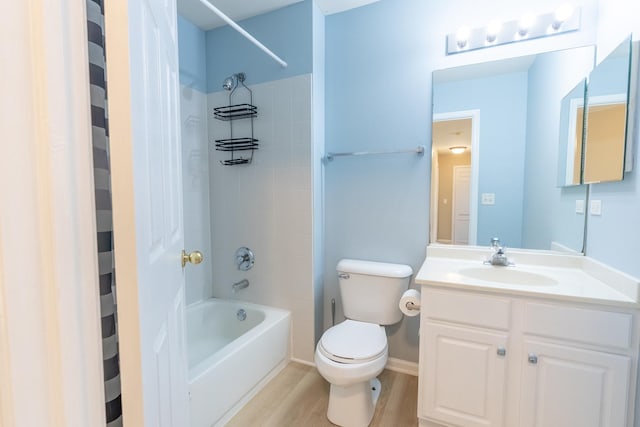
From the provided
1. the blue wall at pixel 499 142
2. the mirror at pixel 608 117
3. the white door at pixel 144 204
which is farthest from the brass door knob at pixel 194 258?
the mirror at pixel 608 117

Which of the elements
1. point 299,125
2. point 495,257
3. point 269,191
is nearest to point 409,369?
point 495,257

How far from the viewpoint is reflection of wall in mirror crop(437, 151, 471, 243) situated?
6.33 feet

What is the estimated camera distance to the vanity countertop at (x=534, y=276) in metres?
1.25

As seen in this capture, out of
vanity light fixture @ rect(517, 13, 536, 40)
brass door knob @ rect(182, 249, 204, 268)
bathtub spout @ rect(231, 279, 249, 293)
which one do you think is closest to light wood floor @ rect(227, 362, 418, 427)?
bathtub spout @ rect(231, 279, 249, 293)

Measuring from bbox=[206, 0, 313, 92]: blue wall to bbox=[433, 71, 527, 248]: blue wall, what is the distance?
95 centimetres

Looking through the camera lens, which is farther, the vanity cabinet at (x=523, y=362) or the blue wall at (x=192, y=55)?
the blue wall at (x=192, y=55)

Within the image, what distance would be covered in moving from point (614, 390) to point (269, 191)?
2017 millimetres

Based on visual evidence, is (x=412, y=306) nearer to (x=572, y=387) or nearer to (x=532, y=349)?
(x=532, y=349)

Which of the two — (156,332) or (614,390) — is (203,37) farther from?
(614,390)

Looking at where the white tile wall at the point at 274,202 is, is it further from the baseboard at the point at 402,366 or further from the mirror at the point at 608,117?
the mirror at the point at 608,117

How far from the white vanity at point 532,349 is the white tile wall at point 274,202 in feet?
3.01

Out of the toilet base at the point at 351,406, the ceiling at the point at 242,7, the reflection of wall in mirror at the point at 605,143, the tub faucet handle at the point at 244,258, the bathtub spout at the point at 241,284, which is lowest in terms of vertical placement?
the toilet base at the point at 351,406

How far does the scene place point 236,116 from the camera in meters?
2.29

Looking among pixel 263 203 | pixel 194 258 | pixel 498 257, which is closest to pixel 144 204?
pixel 194 258
